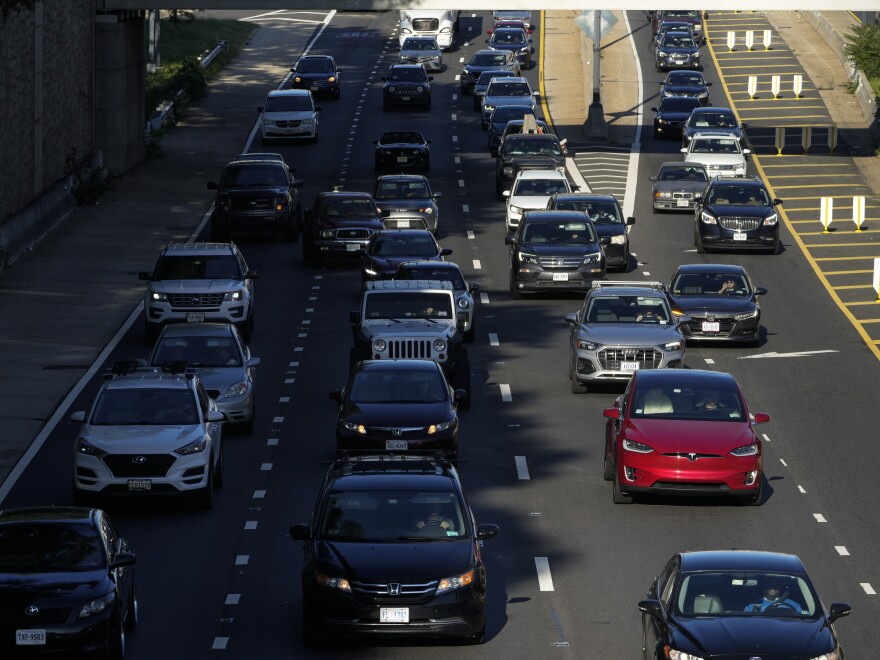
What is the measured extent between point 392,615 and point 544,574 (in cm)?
362

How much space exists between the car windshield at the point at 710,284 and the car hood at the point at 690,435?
11115 millimetres

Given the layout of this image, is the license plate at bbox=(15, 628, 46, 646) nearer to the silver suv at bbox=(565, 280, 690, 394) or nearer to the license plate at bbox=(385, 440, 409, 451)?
the license plate at bbox=(385, 440, 409, 451)

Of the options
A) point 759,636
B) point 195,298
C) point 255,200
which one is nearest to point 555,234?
point 195,298

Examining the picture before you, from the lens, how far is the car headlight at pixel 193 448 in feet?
70.2

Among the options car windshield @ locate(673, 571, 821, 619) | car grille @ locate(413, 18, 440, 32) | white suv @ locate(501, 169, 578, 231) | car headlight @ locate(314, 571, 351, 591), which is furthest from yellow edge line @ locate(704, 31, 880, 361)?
car grille @ locate(413, 18, 440, 32)

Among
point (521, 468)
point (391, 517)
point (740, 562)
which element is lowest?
point (521, 468)

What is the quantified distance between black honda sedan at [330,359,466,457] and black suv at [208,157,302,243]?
61.8 ft

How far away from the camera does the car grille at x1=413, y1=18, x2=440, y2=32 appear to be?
81375mm

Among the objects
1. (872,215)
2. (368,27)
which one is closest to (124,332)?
(872,215)

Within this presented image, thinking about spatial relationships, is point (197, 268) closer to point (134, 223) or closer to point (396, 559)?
point (134, 223)

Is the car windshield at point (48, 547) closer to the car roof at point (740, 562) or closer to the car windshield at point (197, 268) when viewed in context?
the car roof at point (740, 562)

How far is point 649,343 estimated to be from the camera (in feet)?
92.5

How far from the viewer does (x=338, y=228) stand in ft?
133

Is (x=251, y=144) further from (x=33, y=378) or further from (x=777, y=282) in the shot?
(x=33, y=378)
